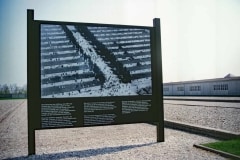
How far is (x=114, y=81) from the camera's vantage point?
830 cm

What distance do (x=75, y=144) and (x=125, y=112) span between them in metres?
2.15

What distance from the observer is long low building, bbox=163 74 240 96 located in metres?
35.4

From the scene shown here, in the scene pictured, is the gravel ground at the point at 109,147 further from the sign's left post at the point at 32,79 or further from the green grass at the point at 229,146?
the sign's left post at the point at 32,79

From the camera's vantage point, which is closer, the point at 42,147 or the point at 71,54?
the point at 71,54

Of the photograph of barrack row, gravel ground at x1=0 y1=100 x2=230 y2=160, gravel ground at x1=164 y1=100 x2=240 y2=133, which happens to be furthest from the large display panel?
gravel ground at x1=164 y1=100 x2=240 y2=133

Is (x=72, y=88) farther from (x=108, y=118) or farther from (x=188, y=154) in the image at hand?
(x=188, y=154)

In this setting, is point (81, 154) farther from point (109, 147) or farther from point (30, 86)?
point (30, 86)

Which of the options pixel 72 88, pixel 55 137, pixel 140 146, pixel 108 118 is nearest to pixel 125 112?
pixel 108 118

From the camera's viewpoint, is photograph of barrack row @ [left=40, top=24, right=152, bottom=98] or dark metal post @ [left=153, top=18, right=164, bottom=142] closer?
photograph of barrack row @ [left=40, top=24, right=152, bottom=98]

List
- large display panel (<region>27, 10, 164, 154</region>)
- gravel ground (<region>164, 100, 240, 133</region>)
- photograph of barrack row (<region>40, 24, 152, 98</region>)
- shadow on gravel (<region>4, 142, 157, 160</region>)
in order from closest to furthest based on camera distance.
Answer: shadow on gravel (<region>4, 142, 157, 160</region>)
large display panel (<region>27, 10, 164, 154</region>)
photograph of barrack row (<region>40, 24, 152, 98</region>)
gravel ground (<region>164, 100, 240, 133</region>)

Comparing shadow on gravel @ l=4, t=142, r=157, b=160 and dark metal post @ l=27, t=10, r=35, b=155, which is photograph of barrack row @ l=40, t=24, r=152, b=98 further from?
shadow on gravel @ l=4, t=142, r=157, b=160

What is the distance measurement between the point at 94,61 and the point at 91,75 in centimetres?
48

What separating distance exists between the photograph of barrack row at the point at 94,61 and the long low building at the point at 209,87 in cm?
2977

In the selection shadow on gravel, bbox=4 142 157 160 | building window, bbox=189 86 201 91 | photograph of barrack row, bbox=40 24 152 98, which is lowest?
shadow on gravel, bbox=4 142 157 160
